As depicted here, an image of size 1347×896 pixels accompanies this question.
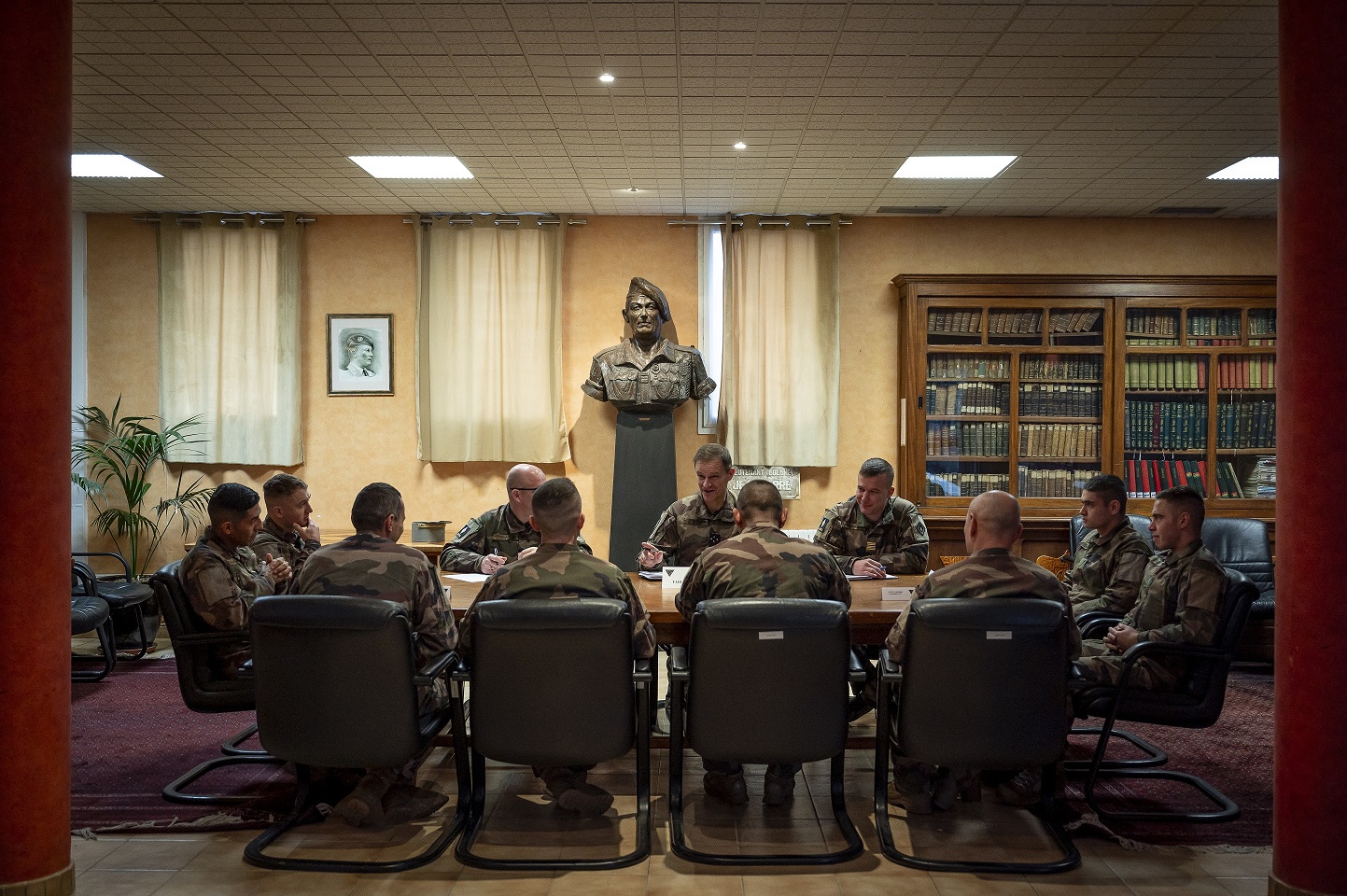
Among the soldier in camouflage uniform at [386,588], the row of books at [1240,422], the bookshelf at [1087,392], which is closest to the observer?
the soldier in camouflage uniform at [386,588]

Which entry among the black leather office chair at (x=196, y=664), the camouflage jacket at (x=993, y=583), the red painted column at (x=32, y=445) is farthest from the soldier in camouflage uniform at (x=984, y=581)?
the red painted column at (x=32, y=445)

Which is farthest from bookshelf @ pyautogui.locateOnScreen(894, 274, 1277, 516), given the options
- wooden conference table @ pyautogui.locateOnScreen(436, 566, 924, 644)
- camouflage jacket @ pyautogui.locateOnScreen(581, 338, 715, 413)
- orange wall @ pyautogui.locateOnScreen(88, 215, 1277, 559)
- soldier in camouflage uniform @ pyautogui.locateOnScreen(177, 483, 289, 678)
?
soldier in camouflage uniform @ pyautogui.locateOnScreen(177, 483, 289, 678)

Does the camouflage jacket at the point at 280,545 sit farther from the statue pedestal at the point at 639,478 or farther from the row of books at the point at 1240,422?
the row of books at the point at 1240,422

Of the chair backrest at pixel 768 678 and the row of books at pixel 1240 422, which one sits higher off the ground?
the row of books at pixel 1240 422

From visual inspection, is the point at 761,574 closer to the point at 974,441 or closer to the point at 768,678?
the point at 768,678

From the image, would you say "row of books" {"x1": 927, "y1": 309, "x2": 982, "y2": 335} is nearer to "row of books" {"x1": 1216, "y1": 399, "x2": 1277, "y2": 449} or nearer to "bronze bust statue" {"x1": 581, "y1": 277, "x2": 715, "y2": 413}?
"bronze bust statue" {"x1": 581, "y1": 277, "x2": 715, "y2": 413}

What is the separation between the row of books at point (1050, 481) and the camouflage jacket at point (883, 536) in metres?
2.69

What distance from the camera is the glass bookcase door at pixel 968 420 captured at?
278 inches

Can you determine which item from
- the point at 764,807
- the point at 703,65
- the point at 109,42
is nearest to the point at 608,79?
the point at 703,65

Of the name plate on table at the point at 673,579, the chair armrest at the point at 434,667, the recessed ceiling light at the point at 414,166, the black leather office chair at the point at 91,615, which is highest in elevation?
the recessed ceiling light at the point at 414,166

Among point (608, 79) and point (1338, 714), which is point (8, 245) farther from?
point (1338, 714)

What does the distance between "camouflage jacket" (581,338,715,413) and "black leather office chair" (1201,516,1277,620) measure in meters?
3.33

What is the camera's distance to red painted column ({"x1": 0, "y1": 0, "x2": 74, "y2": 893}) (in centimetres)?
267

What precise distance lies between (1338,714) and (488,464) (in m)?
5.78
